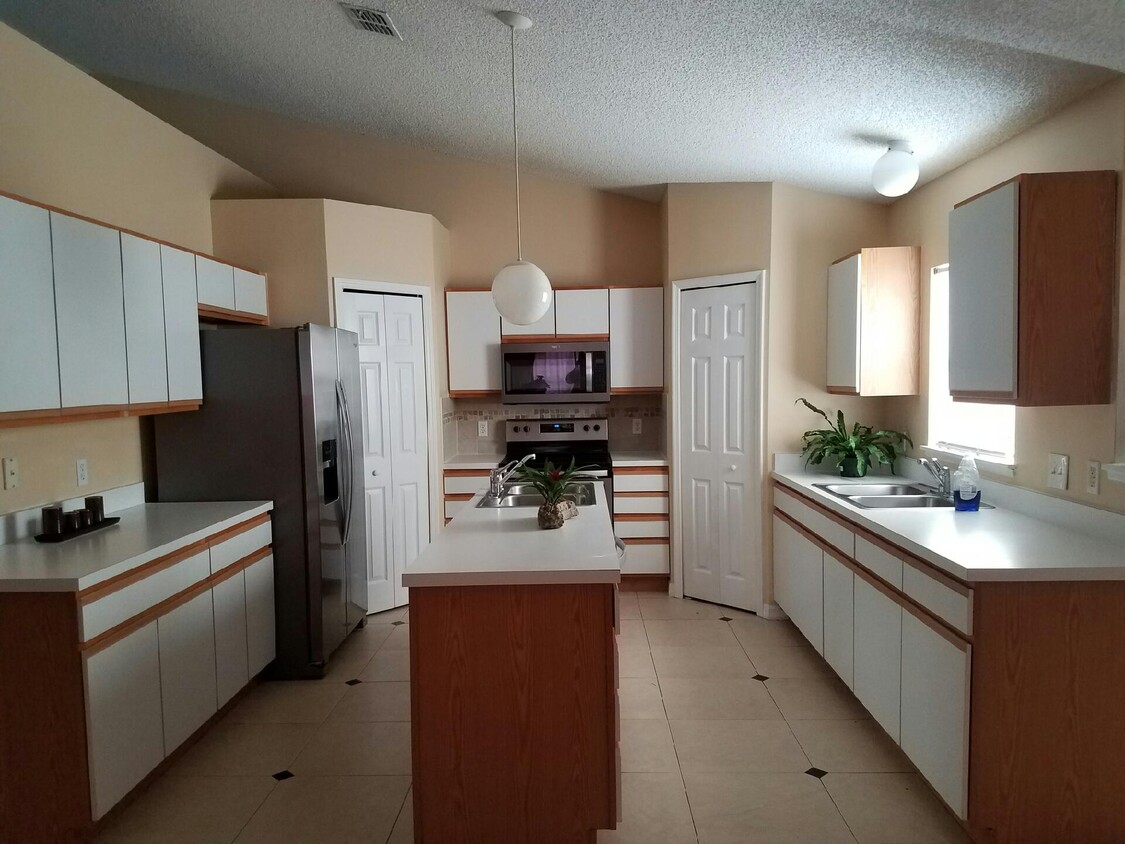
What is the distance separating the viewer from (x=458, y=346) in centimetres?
446

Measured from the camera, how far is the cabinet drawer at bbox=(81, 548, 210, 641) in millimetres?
2020

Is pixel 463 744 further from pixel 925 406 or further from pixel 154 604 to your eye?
pixel 925 406

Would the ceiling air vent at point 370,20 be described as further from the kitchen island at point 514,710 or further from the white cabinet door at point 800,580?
the white cabinet door at point 800,580

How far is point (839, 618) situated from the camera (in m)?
2.86

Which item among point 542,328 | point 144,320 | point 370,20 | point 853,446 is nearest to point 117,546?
point 144,320

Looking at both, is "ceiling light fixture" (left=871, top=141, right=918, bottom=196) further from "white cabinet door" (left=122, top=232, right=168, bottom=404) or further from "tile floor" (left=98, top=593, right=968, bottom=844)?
"white cabinet door" (left=122, top=232, right=168, bottom=404)

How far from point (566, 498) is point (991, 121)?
2.17 metres

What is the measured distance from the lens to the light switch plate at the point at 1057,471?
2342mm

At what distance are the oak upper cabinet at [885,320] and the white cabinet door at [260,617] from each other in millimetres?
2993

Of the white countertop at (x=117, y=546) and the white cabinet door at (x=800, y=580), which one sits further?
the white cabinet door at (x=800, y=580)

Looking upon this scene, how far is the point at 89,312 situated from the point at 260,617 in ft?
4.85

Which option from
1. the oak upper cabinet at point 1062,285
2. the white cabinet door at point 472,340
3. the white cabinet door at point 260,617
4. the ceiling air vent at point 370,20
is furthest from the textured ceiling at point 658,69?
the white cabinet door at point 260,617

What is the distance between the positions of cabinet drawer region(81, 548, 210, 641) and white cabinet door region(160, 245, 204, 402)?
769 millimetres

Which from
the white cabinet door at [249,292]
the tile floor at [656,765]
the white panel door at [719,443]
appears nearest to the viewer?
the tile floor at [656,765]
